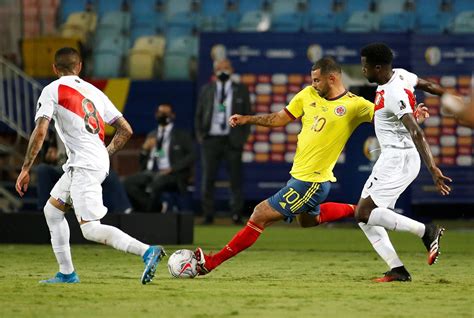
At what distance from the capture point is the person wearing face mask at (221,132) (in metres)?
18.5

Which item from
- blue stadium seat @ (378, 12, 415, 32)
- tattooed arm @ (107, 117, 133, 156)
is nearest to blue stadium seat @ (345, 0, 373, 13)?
blue stadium seat @ (378, 12, 415, 32)

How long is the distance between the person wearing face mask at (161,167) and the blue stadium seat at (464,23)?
5379 mm

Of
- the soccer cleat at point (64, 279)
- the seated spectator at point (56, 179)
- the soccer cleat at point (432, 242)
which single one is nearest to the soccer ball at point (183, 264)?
the soccer cleat at point (64, 279)

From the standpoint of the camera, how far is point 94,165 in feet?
30.7

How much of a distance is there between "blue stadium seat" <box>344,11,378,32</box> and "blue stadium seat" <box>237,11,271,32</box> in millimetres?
1424

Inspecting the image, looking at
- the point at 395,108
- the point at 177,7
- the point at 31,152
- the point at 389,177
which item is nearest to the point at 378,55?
the point at 395,108

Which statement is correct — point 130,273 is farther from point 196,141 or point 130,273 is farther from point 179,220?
point 196,141

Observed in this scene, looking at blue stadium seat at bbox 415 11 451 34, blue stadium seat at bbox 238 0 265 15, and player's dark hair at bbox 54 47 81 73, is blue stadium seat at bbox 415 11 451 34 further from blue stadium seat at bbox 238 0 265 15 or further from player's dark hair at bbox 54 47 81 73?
player's dark hair at bbox 54 47 81 73

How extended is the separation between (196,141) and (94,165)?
10.5m

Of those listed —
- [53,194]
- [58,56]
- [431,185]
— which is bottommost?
[431,185]

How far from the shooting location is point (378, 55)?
9.73 metres

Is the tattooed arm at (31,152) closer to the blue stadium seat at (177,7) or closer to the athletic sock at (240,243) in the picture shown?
the athletic sock at (240,243)

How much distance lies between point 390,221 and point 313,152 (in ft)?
2.88

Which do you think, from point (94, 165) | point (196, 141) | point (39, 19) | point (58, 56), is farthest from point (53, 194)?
point (39, 19)
